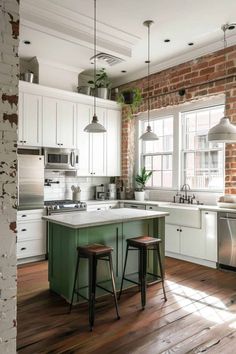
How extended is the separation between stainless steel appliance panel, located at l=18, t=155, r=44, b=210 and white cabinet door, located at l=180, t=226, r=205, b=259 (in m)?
2.38

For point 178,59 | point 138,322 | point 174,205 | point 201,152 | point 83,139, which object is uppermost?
point 178,59

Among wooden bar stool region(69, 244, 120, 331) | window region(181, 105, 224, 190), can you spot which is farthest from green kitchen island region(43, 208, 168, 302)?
window region(181, 105, 224, 190)

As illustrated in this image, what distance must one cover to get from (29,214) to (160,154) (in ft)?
9.41

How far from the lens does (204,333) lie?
2609 millimetres

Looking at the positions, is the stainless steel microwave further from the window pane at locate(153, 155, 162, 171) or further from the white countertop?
the window pane at locate(153, 155, 162, 171)

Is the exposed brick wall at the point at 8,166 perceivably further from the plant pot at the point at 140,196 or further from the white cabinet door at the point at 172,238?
the plant pot at the point at 140,196

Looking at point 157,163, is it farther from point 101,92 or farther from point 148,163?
point 101,92

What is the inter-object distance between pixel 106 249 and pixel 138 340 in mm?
853

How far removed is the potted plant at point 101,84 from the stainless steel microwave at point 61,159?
1.34 m

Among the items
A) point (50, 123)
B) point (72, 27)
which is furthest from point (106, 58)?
point (50, 123)

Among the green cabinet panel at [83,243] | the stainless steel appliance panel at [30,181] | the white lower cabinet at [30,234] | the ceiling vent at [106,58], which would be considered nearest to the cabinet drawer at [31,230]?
the white lower cabinet at [30,234]

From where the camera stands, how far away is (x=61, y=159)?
530cm

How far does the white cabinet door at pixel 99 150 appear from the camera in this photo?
590 cm

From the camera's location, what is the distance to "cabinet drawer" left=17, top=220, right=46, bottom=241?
181 inches
